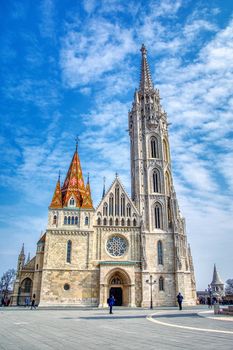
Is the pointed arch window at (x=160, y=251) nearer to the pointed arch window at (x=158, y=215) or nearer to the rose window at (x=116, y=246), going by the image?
the pointed arch window at (x=158, y=215)

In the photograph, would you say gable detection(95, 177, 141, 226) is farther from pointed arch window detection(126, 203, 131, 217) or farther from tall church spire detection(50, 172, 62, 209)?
tall church spire detection(50, 172, 62, 209)

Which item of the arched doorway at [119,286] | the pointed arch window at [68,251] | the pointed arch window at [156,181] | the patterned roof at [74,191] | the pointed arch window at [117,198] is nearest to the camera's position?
the arched doorway at [119,286]

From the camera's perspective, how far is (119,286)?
3581cm

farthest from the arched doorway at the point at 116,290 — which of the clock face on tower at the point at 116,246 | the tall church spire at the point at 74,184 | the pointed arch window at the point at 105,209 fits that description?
the tall church spire at the point at 74,184

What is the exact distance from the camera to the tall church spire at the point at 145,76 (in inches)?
2008

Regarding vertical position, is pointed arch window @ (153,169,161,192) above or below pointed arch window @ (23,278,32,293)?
above

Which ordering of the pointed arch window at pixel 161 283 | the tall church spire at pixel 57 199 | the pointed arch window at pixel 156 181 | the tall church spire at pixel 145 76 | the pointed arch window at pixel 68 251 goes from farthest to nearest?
the tall church spire at pixel 145 76, the pointed arch window at pixel 156 181, the tall church spire at pixel 57 199, the pointed arch window at pixel 161 283, the pointed arch window at pixel 68 251

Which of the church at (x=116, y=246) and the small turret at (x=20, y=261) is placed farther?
the small turret at (x=20, y=261)

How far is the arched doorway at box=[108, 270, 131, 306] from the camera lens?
3494cm

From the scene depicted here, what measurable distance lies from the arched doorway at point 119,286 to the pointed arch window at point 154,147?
18394mm

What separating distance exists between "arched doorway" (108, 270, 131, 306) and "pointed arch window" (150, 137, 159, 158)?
60.3 ft

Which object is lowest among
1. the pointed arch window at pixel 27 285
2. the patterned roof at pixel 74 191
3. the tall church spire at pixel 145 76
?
the pointed arch window at pixel 27 285

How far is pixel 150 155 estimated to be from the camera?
144 ft

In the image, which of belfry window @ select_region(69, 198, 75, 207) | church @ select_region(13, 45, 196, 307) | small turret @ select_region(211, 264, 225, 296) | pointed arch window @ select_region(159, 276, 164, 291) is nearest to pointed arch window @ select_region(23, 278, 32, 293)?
church @ select_region(13, 45, 196, 307)
